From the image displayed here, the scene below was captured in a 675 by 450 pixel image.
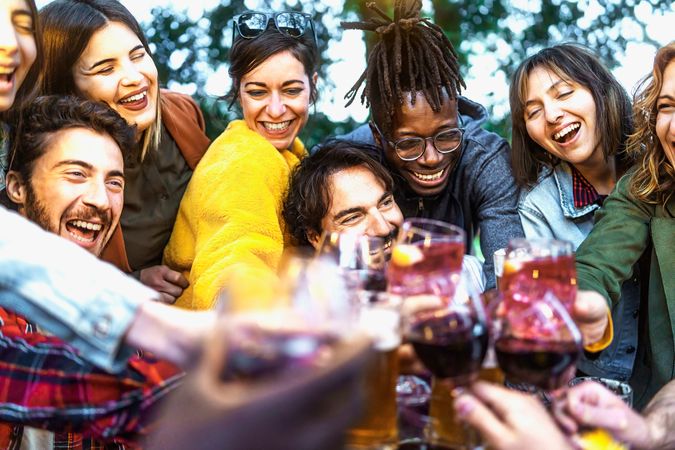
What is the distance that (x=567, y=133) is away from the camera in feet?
10.2

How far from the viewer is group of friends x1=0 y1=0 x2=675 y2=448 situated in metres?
2.55

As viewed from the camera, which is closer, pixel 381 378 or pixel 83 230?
pixel 381 378

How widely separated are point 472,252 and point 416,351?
8.52ft

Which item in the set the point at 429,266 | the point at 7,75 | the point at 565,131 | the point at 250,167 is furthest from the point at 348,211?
the point at 429,266

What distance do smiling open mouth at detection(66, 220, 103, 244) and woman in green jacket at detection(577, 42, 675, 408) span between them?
1.70m

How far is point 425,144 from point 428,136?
0.04m

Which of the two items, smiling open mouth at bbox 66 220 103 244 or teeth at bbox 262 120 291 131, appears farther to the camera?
teeth at bbox 262 120 291 131

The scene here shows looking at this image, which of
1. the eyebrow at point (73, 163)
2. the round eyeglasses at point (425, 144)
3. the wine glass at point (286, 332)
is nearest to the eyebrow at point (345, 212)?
the round eyeglasses at point (425, 144)

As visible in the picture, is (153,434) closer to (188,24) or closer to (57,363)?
(57,363)

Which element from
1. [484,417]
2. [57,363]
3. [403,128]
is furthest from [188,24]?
[484,417]

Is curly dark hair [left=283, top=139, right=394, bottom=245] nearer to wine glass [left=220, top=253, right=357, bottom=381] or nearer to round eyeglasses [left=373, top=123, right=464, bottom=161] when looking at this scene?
round eyeglasses [left=373, top=123, right=464, bottom=161]

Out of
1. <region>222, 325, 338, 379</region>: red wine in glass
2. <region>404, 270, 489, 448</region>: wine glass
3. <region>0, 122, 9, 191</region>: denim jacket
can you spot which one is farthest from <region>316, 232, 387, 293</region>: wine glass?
<region>0, 122, 9, 191</region>: denim jacket

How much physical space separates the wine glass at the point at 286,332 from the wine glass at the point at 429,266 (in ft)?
1.29

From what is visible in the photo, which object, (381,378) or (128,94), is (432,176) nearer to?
(128,94)
